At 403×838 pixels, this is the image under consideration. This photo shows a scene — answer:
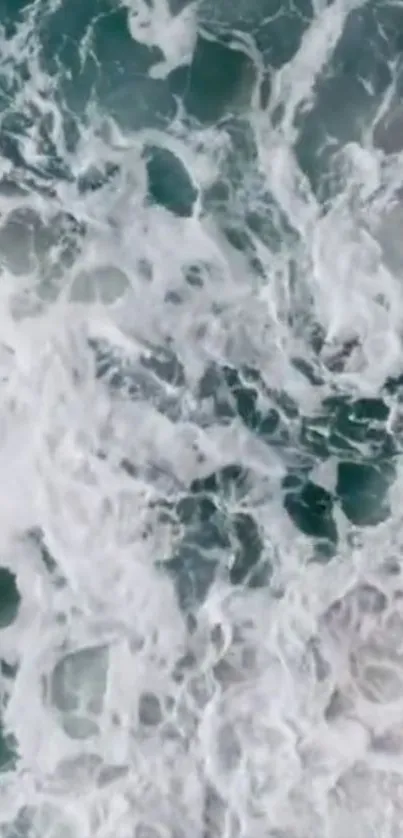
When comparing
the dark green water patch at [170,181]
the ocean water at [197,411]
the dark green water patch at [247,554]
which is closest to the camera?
the ocean water at [197,411]

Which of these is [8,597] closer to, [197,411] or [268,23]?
[197,411]

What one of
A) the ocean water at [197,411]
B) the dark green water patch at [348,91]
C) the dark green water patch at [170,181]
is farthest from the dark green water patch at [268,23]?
the dark green water patch at [170,181]

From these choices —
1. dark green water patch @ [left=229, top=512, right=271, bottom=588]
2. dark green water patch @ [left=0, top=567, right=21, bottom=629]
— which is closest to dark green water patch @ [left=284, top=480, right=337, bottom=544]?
dark green water patch @ [left=229, top=512, right=271, bottom=588]

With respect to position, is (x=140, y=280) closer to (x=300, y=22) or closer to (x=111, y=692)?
(x=300, y=22)

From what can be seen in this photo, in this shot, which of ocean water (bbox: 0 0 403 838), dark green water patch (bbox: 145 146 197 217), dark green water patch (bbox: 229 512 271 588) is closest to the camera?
ocean water (bbox: 0 0 403 838)

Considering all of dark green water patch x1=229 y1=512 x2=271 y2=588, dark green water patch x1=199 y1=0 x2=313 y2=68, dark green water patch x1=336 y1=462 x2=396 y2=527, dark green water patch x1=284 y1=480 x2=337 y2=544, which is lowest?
dark green water patch x1=229 y1=512 x2=271 y2=588

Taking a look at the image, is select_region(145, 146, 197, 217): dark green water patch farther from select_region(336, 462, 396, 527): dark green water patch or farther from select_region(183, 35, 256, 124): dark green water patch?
select_region(336, 462, 396, 527): dark green water patch

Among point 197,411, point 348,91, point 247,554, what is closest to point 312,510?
point 247,554

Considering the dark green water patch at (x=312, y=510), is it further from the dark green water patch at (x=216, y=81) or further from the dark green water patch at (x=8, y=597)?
the dark green water patch at (x=216, y=81)
